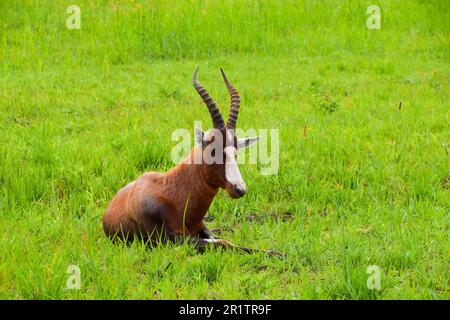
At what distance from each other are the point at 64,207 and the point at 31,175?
865 millimetres

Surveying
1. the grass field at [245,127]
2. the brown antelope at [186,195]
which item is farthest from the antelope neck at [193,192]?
the grass field at [245,127]

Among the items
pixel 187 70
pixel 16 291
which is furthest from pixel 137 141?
pixel 187 70

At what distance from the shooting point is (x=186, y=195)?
6.14m

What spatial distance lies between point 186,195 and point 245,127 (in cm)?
417

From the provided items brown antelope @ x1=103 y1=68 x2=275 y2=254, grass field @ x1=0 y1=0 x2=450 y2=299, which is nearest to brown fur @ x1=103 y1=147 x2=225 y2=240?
brown antelope @ x1=103 y1=68 x2=275 y2=254

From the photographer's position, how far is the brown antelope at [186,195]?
596cm

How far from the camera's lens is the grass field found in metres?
5.60

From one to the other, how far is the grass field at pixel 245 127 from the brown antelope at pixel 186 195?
0.20 m

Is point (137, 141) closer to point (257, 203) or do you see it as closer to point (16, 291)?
point (257, 203)

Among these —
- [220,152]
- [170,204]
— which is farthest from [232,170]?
[170,204]

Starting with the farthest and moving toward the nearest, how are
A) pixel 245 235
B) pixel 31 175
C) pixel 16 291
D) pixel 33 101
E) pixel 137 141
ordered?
pixel 33 101 < pixel 137 141 < pixel 31 175 < pixel 245 235 < pixel 16 291

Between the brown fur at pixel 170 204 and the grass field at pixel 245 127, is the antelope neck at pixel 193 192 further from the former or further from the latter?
the grass field at pixel 245 127

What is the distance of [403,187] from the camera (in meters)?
7.85

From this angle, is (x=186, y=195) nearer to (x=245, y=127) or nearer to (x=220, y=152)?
(x=220, y=152)
